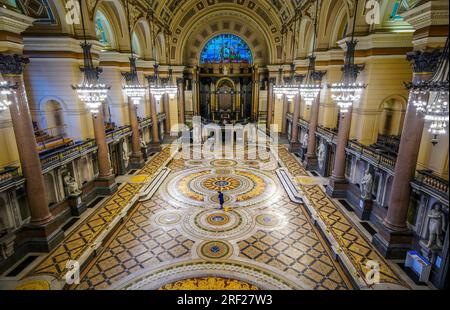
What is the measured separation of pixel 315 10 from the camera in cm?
1461

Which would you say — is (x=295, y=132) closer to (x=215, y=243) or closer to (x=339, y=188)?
(x=339, y=188)

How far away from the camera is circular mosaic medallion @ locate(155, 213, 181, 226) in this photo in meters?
10.2

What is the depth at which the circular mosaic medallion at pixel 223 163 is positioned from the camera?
1723 centimetres

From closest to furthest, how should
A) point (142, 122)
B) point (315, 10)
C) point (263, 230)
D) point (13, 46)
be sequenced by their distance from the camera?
point (13, 46)
point (263, 230)
point (315, 10)
point (142, 122)

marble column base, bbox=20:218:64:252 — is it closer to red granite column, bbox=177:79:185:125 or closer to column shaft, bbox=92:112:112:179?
column shaft, bbox=92:112:112:179

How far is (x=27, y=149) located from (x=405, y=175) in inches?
462

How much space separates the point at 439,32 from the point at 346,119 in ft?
16.7

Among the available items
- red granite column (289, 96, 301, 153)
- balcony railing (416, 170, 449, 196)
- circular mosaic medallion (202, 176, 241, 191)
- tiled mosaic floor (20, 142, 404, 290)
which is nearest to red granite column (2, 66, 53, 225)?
tiled mosaic floor (20, 142, 404, 290)

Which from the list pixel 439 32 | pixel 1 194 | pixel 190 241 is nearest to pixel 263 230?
pixel 190 241

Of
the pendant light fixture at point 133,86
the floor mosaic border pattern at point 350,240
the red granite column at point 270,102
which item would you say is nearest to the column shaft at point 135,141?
the pendant light fixture at point 133,86

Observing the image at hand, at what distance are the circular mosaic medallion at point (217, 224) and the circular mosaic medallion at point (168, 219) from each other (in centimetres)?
32

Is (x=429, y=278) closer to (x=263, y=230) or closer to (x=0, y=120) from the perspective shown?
(x=263, y=230)

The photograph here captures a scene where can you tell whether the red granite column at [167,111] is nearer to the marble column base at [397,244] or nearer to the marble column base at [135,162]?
the marble column base at [135,162]

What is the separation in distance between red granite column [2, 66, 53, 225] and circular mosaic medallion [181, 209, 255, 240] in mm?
4937
